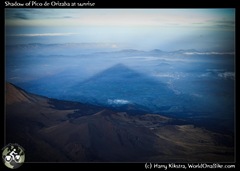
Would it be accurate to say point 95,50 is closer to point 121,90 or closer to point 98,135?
point 121,90

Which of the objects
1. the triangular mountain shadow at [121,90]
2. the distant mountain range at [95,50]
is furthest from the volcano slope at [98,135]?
the distant mountain range at [95,50]

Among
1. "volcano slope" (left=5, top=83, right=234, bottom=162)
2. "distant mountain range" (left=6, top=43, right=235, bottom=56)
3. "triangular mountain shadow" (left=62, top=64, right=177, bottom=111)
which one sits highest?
"distant mountain range" (left=6, top=43, right=235, bottom=56)

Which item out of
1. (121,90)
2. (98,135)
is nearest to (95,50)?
(121,90)

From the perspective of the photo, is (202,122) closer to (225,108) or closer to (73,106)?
(225,108)

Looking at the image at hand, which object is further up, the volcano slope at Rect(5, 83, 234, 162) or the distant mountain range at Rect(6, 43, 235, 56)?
the distant mountain range at Rect(6, 43, 235, 56)

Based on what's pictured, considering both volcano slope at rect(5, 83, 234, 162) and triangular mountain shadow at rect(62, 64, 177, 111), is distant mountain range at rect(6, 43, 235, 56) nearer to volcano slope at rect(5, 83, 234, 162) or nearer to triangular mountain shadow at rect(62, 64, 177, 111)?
triangular mountain shadow at rect(62, 64, 177, 111)

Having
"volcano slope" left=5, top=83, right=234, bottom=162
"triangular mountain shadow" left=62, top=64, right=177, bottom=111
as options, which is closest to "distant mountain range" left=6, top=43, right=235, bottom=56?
"triangular mountain shadow" left=62, top=64, right=177, bottom=111

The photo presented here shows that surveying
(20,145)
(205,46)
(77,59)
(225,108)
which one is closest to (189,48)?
(205,46)

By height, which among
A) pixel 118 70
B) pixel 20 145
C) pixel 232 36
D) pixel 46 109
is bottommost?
pixel 20 145

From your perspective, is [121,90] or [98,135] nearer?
[98,135]
